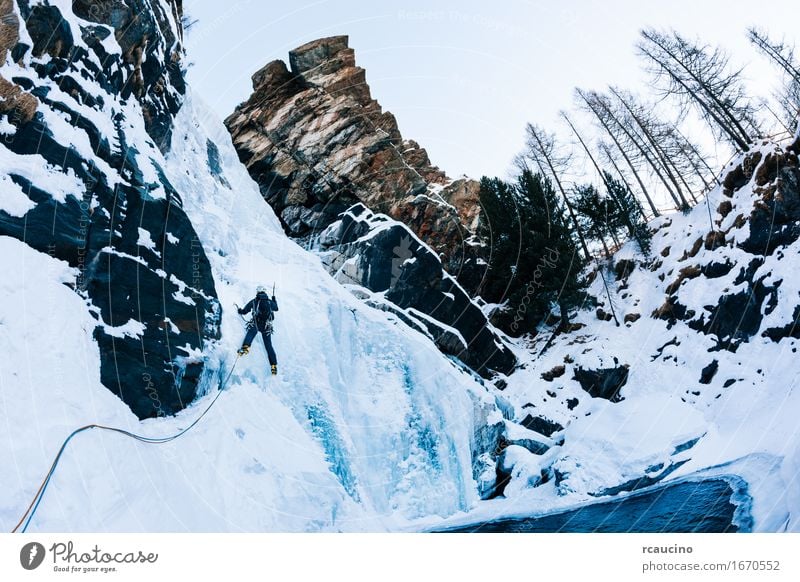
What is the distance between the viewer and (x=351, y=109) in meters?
23.7

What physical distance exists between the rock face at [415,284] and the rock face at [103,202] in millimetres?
8406

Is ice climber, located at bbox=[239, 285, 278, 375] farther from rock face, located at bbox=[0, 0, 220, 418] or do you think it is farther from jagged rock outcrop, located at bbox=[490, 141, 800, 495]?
jagged rock outcrop, located at bbox=[490, 141, 800, 495]

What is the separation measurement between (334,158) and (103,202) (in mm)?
16848

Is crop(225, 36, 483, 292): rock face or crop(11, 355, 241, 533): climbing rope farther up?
crop(225, 36, 483, 292): rock face

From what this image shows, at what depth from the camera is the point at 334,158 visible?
2255cm

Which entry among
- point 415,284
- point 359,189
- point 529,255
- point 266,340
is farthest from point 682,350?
point 359,189

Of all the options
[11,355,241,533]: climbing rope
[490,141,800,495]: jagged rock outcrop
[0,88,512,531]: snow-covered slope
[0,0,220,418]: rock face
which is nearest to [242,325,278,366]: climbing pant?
[0,88,512,531]: snow-covered slope

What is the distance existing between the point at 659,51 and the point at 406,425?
2123 centimetres

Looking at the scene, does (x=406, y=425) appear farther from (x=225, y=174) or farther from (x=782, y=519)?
(x=225, y=174)

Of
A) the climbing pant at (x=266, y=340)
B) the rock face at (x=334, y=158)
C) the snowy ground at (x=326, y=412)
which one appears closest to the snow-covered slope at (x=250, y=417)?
the snowy ground at (x=326, y=412)

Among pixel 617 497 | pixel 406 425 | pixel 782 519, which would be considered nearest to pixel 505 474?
pixel 617 497

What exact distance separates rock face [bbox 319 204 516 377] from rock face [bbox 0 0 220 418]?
331 inches

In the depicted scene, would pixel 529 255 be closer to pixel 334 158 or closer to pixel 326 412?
pixel 334 158

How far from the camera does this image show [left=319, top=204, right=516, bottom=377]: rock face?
52.3 feet
